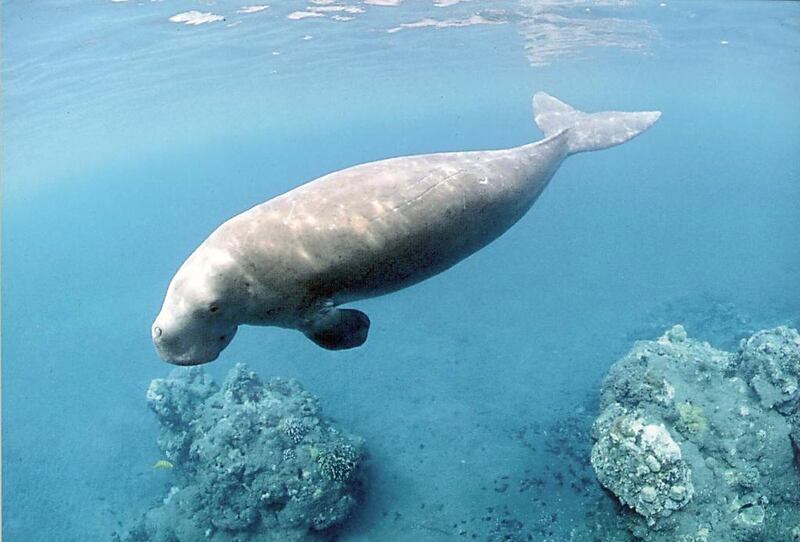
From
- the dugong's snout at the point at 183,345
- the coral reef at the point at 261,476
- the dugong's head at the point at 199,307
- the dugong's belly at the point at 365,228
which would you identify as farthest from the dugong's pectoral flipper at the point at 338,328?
the coral reef at the point at 261,476

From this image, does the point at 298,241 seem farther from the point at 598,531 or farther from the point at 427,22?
the point at 427,22

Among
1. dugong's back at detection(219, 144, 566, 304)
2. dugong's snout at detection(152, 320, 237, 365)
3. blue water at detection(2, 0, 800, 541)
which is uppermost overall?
dugong's back at detection(219, 144, 566, 304)

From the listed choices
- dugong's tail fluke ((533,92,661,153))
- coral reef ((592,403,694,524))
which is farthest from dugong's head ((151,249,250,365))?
coral reef ((592,403,694,524))

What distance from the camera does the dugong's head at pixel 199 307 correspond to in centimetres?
372

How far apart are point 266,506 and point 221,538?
1237 millimetres

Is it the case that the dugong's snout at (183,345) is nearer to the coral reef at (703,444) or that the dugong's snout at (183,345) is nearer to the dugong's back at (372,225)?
the dugong's back at (372,225)

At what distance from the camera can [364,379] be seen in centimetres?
1418

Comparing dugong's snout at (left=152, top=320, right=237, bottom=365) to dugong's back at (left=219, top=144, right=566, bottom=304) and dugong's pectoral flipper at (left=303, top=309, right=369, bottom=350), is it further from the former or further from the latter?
dugong's pectoral flipper at (left=303, top=309, right=369, bottom=350)

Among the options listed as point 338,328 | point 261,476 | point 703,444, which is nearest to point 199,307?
point 338,328

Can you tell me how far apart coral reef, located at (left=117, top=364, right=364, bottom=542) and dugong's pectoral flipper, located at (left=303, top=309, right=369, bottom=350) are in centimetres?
574

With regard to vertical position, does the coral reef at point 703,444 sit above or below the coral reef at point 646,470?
below

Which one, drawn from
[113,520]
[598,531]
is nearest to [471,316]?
[598,531]

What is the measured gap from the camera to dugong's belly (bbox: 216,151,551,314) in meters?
4.12

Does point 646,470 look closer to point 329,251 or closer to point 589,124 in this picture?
point 589,124
